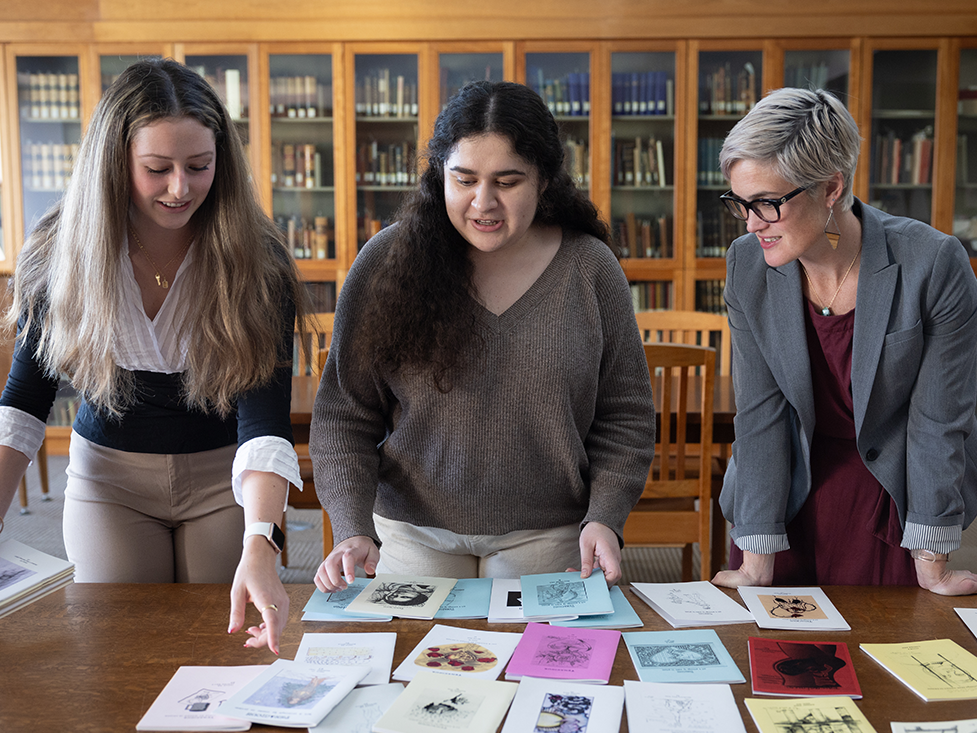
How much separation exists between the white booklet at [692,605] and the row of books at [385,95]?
3861 millimetres

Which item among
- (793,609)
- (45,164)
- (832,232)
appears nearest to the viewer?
(793,609)

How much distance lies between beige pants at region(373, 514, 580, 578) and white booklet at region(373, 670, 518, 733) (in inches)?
15.5

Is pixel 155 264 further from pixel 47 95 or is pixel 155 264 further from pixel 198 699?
pixel 47 95

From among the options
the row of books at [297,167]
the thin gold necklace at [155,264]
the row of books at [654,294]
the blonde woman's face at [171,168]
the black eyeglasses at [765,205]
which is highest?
the row of books at [297,167]

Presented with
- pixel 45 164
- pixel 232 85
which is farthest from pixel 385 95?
pixel 45 164

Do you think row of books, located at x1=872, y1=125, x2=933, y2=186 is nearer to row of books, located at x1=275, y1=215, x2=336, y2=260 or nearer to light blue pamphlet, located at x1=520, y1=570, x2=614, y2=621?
row of books, located at x1=275, y1=215, x2=336, y2=260

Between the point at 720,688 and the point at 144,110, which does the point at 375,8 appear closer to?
the point at 144,110

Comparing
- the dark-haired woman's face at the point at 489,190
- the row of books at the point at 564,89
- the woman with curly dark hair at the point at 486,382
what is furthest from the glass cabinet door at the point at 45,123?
the dark-haired woman's face at the point at 489,190

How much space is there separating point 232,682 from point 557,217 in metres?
0.92

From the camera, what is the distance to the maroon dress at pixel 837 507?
55.1 inches

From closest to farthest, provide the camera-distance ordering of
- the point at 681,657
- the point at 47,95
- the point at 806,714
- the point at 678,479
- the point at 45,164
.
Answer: the point at 806,714, the point at 681,657, the point at 678,479, the point at 47,95, the point at 45,164

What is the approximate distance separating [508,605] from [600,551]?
0.63 feet

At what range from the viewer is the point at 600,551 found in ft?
4.42

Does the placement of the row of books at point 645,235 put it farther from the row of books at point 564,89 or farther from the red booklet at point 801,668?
the red booklet at point 801,668
